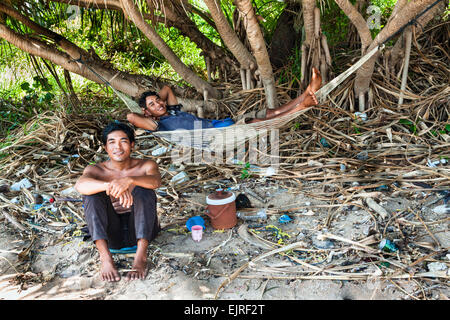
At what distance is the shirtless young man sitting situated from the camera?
170cm

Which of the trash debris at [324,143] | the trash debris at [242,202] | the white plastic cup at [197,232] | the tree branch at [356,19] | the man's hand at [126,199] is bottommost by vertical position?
the white plastic cup at [197,232]

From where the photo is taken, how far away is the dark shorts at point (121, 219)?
5.68 feet

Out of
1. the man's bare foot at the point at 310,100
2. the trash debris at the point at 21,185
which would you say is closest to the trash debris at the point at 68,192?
the trash debris at the point at 21,185

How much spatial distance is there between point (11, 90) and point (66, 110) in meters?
1.81

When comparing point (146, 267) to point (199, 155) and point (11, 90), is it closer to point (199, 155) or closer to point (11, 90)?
point (199, 155)

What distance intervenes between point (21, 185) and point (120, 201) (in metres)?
1.45

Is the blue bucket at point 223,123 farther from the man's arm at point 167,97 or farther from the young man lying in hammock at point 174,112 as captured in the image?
the man's arm at point 167,97

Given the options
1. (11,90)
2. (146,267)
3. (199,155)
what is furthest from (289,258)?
(11,90)

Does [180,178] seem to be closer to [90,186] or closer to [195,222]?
[195,222]

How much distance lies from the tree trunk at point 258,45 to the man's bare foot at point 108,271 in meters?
1.56

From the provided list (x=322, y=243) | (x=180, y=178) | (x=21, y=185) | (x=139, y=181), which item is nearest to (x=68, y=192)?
(x=21, y=185)

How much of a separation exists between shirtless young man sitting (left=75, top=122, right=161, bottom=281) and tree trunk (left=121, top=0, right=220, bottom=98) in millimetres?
1057

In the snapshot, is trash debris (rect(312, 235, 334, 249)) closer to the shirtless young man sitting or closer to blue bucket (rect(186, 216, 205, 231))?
blue bucket (rect(186, 216, 205, 231))

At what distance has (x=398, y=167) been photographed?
8.01 feet
